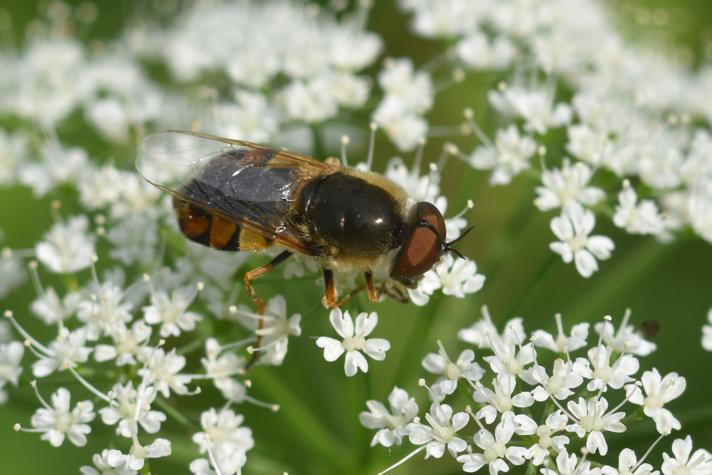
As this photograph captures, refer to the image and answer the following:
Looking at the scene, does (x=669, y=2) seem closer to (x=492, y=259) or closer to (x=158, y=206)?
(x=492, y=259)

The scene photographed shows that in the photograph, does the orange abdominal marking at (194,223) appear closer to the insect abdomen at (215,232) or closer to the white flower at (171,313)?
the insect abdomen at (215,232)

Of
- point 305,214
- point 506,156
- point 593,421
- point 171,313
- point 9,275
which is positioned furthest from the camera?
point 9,275

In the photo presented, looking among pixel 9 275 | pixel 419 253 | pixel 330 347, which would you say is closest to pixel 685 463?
pixel 419 253

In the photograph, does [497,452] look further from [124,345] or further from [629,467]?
[124,345]

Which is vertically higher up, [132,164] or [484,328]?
[484,328]

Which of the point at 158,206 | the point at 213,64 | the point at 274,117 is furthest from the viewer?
the point at 213,64

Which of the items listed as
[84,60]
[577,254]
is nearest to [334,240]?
[577,254]

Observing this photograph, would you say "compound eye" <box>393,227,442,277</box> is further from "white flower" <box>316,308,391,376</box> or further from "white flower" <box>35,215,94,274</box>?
"white flower" <box>35,215,94,274</box>
